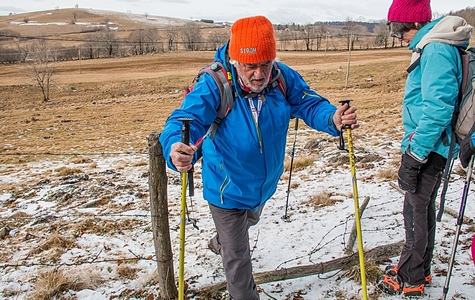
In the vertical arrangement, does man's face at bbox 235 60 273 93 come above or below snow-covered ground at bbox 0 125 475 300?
above

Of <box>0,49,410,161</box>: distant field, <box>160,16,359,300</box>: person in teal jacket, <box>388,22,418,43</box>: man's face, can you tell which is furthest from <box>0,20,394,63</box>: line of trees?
<box>160,16,359,300</box>: person in teal jacket

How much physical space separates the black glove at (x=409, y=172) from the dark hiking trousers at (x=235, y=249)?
135 cm

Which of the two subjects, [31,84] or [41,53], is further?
[31,84]

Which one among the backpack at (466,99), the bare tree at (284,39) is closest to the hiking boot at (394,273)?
the backpack at (466,99)

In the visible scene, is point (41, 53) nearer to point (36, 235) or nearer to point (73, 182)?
point (73, 182)

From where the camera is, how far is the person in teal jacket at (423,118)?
2.45 m

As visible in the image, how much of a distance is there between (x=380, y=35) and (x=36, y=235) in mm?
88540

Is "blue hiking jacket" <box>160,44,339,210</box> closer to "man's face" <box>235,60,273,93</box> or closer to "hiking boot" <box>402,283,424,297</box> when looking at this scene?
"man's face" <box>235,60,273,93</box>

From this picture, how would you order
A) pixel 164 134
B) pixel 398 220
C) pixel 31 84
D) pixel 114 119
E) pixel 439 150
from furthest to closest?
1. pixel 31 84
2. pixel 114 119
3. pixel 398 220
4. pixel 439 150
5. pixel 164 134

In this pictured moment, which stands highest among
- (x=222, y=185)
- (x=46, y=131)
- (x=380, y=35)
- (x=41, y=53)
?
(x=380, y=35)

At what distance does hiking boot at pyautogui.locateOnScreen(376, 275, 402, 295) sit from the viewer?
323 cm

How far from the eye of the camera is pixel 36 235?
5320 millimetres

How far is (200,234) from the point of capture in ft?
16.3

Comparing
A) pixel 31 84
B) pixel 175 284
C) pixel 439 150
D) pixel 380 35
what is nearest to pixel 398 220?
pixel 439 150
